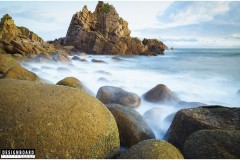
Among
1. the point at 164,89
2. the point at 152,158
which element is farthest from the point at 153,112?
the point at 152,158

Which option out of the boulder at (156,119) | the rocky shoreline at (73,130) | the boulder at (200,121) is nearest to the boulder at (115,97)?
the boulder at (156,119)

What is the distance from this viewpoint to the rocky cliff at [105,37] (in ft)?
105

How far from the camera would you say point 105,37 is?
110 ft

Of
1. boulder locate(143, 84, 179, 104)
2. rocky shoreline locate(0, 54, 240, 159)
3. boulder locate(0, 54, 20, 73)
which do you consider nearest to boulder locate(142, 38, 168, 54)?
boulder locate(0, 54, 20, 73)

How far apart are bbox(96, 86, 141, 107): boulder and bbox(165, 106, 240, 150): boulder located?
206 cm

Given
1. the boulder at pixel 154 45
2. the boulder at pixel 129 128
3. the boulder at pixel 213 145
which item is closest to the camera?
the boulder at pixel 213 145

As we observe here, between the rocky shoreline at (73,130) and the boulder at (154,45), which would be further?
the boulder at (154,45)

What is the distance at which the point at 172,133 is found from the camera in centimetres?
357

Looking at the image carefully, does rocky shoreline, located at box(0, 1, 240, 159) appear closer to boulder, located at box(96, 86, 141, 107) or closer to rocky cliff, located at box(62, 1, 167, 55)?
boulder, located at box(96, 86, 141, 107)

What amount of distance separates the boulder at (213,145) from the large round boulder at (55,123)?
836 millimetres

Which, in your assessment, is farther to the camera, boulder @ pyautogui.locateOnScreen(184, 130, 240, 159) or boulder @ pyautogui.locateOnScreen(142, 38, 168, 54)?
boulder @ pyautogui.locateOnScreen(142, 38, 168, 54)

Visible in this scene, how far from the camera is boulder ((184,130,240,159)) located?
8.38 feet

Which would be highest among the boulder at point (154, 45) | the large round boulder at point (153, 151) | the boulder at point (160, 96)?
the boulder at point (154, 45)

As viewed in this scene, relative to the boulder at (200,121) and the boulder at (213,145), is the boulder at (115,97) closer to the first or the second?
the boulder at (200,121)
